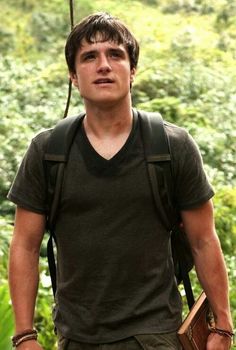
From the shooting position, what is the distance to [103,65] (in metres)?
2.93

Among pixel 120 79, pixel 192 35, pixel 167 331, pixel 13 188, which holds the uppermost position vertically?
pixel 192 35

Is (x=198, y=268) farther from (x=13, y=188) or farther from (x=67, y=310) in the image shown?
(x=13, y=188)

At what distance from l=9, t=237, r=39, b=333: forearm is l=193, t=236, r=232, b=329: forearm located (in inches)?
24.3

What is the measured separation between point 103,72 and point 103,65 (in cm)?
2

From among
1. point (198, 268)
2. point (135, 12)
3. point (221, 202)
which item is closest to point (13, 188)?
point (198, 268)

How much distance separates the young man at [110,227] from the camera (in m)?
2.88

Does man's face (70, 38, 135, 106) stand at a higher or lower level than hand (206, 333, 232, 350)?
higher

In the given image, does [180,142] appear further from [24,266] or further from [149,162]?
[24,266]

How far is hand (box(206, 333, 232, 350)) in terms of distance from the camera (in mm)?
3039

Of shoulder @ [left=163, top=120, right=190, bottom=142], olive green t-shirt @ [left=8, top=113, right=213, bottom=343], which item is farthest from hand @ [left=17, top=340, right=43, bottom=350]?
shoulder @ [left=163, top=120, right=190, bottom=142]

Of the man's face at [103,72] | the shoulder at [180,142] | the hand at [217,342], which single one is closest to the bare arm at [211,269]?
the hand at [217,342]

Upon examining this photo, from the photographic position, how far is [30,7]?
57.5ft

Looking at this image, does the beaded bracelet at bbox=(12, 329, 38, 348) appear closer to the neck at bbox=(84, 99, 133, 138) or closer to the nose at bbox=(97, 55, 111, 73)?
the neck at bbox=(84, 99, 133, 138)

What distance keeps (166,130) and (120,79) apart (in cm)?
24
